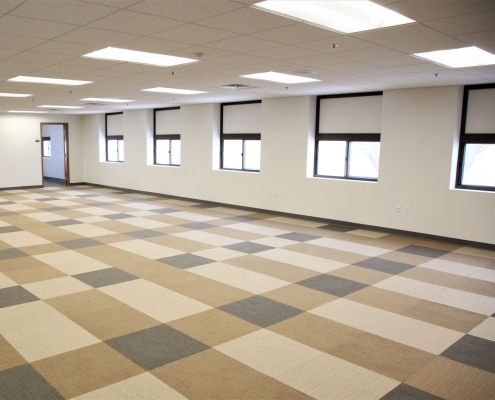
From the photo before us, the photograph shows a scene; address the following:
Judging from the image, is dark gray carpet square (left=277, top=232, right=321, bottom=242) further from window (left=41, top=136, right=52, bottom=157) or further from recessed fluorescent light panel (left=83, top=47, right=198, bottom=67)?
window (left=41, top=136, right=52, bottom=157)

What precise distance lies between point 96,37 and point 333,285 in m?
4.05

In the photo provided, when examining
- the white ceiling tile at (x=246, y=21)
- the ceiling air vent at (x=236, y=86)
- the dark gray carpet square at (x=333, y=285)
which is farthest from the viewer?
the ceiling air vent at (x=236, y=86)

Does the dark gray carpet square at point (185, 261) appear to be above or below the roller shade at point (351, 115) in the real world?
below

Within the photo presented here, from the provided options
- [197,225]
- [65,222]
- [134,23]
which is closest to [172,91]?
[197,225]

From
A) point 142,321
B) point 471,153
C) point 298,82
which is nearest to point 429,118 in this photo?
point 471,153

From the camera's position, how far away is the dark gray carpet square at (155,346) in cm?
358

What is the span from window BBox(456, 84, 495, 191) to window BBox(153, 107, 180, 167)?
842 centimetres

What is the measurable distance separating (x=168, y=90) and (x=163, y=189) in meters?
5.16

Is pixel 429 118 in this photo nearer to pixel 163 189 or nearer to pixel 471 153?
pixel 471 153

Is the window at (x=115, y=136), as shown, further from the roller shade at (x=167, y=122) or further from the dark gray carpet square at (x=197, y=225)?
the dark gray carpet square at (x=197, y=225)

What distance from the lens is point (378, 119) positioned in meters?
8.98

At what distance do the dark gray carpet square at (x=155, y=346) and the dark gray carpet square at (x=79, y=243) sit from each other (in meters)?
3.77

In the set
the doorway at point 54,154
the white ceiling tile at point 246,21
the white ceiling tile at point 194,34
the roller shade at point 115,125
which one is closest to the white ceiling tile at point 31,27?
the white ceiling tile at point 194,34

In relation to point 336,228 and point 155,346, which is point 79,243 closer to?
point 155,346
